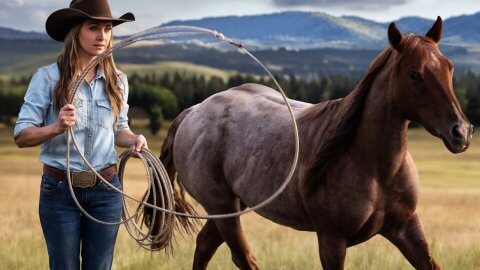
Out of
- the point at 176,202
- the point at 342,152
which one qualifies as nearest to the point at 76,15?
the point at 342,152

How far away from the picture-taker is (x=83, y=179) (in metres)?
3.91

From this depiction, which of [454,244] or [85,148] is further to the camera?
[454,244]

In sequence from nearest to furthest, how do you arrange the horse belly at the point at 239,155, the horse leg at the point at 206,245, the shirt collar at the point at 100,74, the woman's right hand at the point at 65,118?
the woman's right hand at the point at 65,118 < the shirt collar at the point at 100,74 < the horse belly at the point at 239,155 < the horse leg at the point at 206,245

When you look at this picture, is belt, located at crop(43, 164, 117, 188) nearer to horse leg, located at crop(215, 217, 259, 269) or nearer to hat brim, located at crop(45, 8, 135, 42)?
hat brim, located at crop(45, 8, 135, 42)

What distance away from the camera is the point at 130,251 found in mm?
7316

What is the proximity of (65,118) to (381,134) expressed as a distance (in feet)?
6.14

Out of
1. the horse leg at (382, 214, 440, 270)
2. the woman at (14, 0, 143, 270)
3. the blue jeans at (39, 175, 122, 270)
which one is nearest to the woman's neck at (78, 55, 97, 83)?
the woman at (14, 0, 143, 270)

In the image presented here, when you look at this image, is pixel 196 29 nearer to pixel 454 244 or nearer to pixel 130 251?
pixel 130 251

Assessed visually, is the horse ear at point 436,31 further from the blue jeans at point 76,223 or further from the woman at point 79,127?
the blue jeans at point 76,223

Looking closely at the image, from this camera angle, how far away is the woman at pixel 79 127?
385 centimetres

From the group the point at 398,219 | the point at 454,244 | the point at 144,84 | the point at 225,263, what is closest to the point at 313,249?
the point at 225,263

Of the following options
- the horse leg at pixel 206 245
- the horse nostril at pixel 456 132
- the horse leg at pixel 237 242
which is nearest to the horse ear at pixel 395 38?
the horse nostril at pixel 456 132

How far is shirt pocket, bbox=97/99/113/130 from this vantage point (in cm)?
401

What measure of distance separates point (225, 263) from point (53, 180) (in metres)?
3.09
